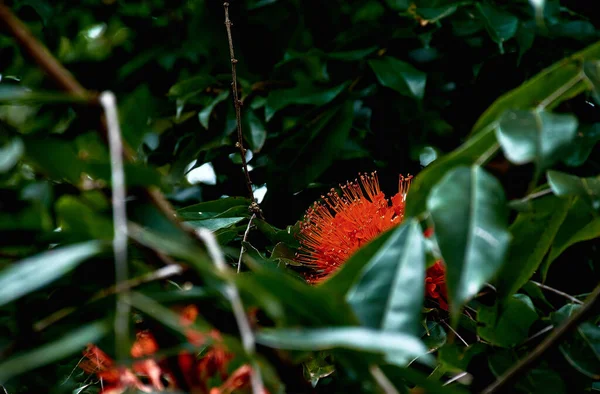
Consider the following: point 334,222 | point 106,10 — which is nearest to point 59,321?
point 334,222

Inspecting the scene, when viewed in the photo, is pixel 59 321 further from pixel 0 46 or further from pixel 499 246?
pixel 0 46

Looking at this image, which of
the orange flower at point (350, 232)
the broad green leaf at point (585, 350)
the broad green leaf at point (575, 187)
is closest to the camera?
the broad green leaf at point (575, 187)

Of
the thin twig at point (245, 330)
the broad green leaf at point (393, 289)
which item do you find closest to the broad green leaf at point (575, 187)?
the broad green leaf at point (393, 289)

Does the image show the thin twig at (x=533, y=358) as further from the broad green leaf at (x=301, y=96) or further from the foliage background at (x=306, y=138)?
the broad green leaf at (x=301, y=96)

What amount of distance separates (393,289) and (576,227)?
0.23 metres

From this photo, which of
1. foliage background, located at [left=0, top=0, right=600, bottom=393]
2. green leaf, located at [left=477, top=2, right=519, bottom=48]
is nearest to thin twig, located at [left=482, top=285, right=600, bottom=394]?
foliage background, located at [left=0, top=0, right=600, bottom=393]

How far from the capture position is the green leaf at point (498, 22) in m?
1.02

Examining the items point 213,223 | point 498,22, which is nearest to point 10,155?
point 213,223

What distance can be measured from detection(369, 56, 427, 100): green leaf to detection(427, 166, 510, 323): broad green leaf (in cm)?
73

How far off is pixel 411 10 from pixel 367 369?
1003 millimetres

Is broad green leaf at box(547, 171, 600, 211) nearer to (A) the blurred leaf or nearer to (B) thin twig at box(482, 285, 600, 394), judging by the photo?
(B) thin twig at box(482, 285, 600, 394)

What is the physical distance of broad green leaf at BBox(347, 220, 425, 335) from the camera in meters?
0.33

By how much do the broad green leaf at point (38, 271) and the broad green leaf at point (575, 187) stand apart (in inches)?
10.8

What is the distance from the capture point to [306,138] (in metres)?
1.08
